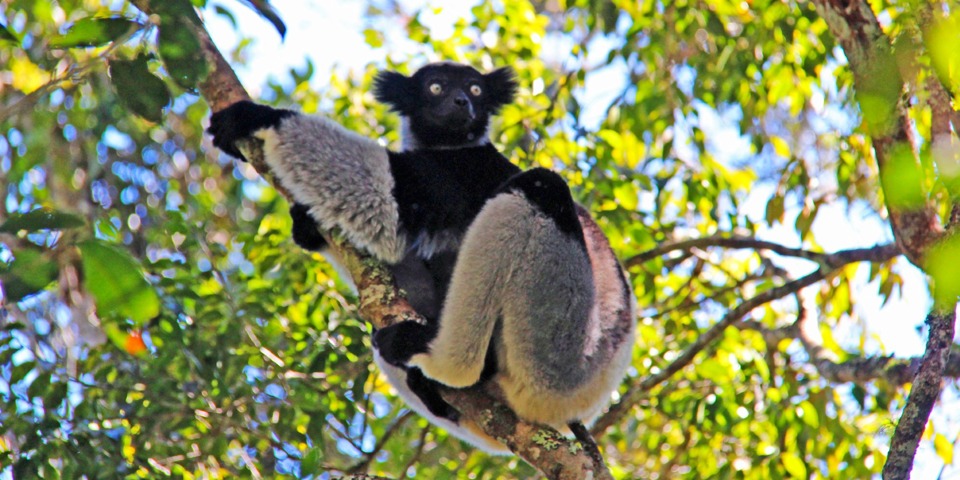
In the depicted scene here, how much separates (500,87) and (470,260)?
83.1 inches

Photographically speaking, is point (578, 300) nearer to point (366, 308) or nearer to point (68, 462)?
point (366, 308)

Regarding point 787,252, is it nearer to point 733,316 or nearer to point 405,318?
point 733,316

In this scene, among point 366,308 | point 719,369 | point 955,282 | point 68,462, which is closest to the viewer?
point 955,282

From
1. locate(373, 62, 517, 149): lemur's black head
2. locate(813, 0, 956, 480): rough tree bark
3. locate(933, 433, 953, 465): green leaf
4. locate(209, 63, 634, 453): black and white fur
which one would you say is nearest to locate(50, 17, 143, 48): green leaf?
locate(209, 63, 634, 453): black and white fur

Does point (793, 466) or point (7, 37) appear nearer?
point (7, 37)

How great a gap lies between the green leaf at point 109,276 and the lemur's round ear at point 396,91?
397cm

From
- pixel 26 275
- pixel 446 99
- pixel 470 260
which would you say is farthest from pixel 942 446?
Result: pixel 26 275

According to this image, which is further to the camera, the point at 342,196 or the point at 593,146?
the point at 593,146

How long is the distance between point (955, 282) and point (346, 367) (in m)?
4.16

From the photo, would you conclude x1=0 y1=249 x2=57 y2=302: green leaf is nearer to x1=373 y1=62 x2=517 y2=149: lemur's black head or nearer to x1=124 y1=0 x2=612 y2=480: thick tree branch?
x1=124 y1=0 x2=612 y2=480: thick tree branch

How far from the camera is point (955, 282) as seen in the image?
1.38 meters

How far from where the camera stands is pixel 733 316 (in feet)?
16.4

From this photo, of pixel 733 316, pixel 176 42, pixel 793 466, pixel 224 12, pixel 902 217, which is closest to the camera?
pixel 176 42

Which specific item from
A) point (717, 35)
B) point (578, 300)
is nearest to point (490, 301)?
point (578, 300)
